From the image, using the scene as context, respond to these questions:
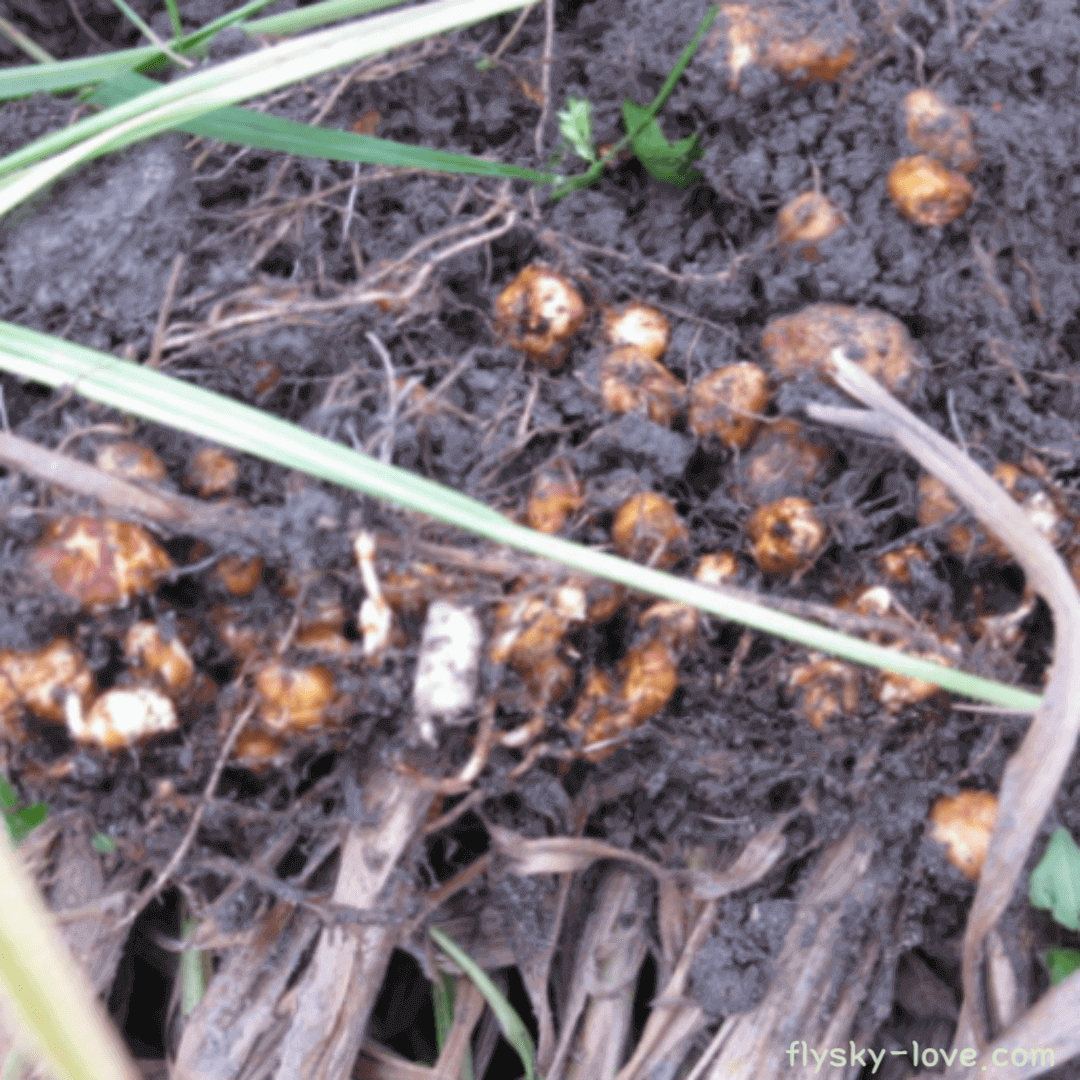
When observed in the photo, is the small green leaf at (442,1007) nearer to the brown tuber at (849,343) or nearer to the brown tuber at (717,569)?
the brown tuber at (717,569)

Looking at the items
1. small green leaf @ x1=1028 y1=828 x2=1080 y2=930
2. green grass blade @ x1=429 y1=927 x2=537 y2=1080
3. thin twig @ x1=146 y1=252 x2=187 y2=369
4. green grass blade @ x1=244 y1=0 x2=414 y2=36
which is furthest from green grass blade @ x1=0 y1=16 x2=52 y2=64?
small green leaf @ x1=1028 y1=828 x2=1080 y2=930

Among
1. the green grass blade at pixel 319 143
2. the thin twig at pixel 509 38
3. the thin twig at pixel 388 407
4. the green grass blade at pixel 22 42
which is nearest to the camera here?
the thin twig at pixel 388 407

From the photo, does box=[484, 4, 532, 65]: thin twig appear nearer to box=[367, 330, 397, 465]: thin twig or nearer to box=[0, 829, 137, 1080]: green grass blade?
box=[367, 330, 397, 465]: thin twig

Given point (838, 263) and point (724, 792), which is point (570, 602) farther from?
point (838, 263)

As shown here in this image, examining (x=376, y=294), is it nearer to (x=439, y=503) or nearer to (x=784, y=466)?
(x=439, y=503)

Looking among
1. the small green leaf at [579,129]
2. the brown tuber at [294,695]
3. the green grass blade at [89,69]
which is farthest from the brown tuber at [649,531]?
the green grass blade at [89,69]
